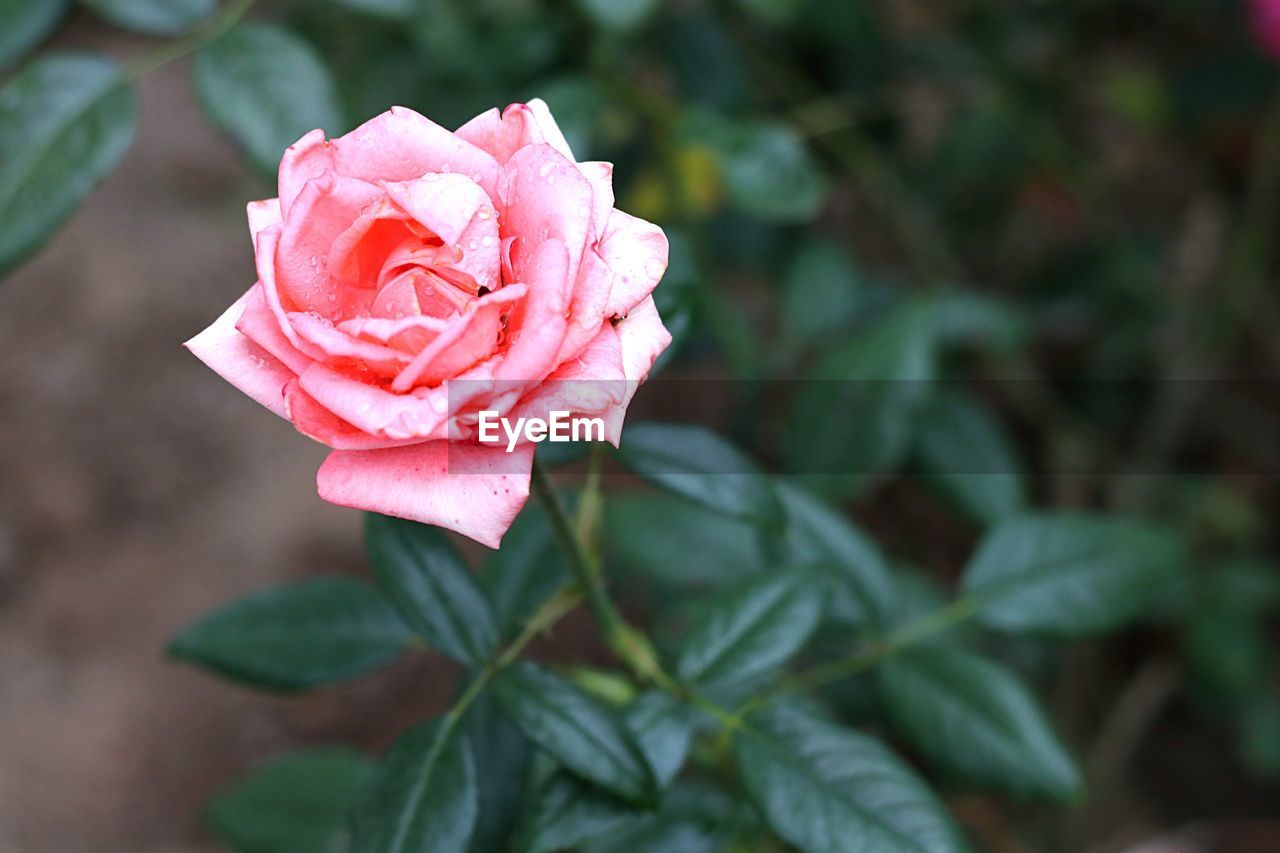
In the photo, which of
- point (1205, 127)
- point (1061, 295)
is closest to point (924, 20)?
point (1205, 127)

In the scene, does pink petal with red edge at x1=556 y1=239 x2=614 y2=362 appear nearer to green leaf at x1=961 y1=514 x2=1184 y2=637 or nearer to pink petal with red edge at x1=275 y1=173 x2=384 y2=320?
pink petal with red edge at x1=275 y1=173 x2=384 y2=320

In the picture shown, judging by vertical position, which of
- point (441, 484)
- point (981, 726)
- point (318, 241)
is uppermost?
point (318, 241)

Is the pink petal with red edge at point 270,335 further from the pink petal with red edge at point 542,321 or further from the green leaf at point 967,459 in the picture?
the green leaf at point 967,459

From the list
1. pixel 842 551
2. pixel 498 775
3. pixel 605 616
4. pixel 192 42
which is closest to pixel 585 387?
pixel 605 616

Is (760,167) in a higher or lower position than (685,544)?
higher

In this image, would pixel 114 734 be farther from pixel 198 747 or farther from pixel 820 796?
pixel 820 796

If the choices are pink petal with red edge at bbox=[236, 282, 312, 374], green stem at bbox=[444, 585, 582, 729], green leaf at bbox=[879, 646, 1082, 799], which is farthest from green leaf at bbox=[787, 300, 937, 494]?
pink petal with red edge at bbox=[236, 282, 312, 374]

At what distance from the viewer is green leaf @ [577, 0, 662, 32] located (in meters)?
1.01

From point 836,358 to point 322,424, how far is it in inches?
28.5

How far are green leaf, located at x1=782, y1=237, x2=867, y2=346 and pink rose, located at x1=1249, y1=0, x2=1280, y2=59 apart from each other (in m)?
0.59

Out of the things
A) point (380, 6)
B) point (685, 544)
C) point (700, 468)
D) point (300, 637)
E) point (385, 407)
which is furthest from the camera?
point (685, 544)

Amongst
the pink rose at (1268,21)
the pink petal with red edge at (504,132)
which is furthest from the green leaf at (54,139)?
the pink rose at (1268,21)

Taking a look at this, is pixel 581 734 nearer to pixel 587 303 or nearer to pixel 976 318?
pixel 587 303

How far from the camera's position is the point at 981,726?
3.07ft
